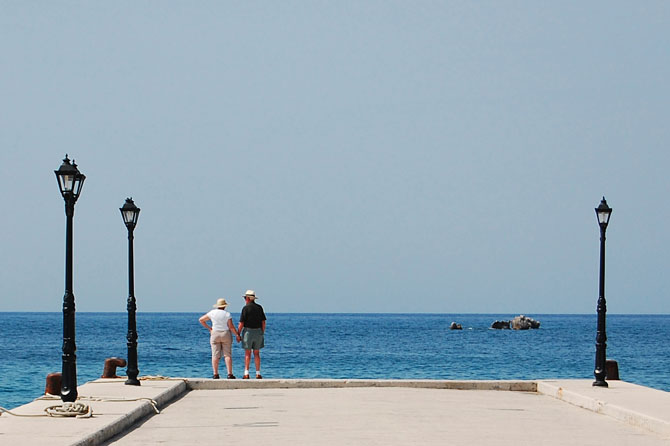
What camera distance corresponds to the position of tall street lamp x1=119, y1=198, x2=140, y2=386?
22078 millimetres

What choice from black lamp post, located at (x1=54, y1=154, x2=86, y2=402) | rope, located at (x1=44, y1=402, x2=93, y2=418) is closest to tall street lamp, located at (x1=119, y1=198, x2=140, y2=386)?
black lamp post, located at (x1=54, y1=154, x2=86, y2=402)

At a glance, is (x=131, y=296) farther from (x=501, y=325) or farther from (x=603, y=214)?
(x=501, y=325)

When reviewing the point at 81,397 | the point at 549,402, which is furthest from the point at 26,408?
the point at 549,402

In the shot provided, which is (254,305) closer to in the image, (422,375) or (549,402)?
(549,402)

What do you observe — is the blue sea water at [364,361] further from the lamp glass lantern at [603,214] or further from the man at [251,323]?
the lamp glass lantern at [603,214]

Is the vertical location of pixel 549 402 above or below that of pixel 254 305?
below

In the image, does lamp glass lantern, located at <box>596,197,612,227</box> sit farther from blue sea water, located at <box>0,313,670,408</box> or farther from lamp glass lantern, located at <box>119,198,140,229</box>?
blue sea water, located at <box>0,313,670,408</box>

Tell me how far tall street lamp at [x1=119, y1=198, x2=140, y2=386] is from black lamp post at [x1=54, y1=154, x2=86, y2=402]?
4.59 m

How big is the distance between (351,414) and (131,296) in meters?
6.83

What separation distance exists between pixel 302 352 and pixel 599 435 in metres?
78.3

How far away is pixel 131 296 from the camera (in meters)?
22.8

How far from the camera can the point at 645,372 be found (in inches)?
2852

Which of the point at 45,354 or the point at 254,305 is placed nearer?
the point at 254,305

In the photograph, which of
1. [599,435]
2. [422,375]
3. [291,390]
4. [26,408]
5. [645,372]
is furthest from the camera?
[645,372]
